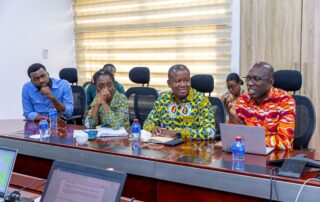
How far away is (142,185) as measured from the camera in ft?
7.07

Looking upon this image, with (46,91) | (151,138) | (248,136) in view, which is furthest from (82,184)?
(46,91)

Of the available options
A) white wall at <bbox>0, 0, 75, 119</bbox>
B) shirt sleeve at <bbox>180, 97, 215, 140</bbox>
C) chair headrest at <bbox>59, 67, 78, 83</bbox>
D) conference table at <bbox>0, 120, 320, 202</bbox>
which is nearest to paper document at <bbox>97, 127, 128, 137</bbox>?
conference table at <bbox>0, 120, 320, 202</bbox>

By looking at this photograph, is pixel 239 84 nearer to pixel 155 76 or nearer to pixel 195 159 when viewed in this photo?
pixel 155 76

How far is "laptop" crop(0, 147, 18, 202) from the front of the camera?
→ 60.1 inches

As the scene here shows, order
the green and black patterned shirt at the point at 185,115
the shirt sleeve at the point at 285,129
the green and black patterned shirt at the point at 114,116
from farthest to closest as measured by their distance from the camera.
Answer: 1. the green and black patterned shirt at the point at 114,116
2. the green and black patterned shirt at the point at 185,115
3. the shirt sleeve at the point at 285,129

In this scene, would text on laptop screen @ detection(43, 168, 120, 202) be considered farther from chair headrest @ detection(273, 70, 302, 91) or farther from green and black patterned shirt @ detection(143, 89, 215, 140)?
chair headrest @ detection(273, 70, 302, 91)

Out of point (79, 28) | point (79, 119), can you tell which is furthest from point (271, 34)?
point (79, 28)

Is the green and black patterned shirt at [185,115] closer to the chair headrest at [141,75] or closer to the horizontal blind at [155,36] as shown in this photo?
the chair headrest at [141,75]

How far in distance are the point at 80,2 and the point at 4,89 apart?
194 centimetres

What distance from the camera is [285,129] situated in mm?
2342

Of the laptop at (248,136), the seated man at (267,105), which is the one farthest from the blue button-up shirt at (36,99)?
the laptop at (248,136)

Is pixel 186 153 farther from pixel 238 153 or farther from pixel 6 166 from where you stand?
pixel 6 166

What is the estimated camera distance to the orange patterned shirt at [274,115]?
231cm

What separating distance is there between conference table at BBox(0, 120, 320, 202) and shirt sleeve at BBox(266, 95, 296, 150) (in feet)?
0.35
